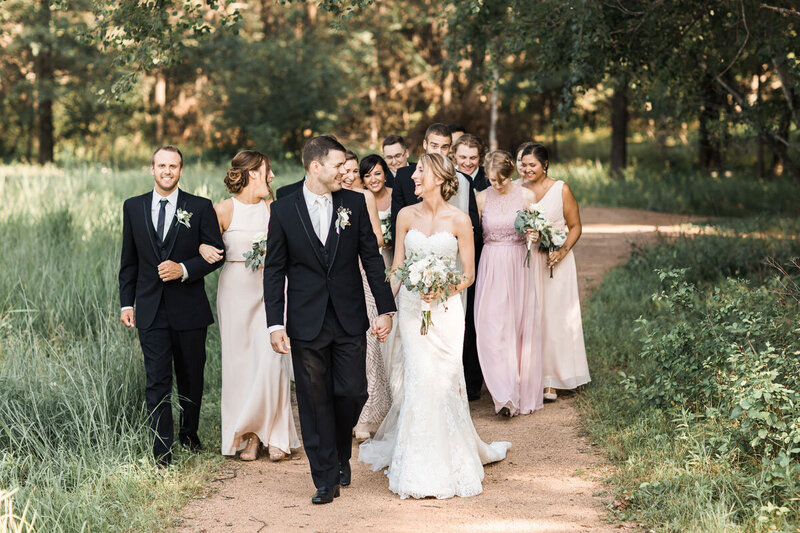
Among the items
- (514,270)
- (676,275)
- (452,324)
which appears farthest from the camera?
(514,270)

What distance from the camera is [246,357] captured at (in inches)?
260

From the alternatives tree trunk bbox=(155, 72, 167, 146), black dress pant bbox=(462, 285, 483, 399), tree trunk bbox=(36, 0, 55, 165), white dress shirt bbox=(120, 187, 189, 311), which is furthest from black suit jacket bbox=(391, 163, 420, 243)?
tree trunk bbox=(155, 72, 167, 146)

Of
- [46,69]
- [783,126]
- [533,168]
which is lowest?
[533,168]

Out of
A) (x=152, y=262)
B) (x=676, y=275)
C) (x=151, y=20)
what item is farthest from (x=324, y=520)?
(x=151, y=20)

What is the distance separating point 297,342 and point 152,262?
1409mm

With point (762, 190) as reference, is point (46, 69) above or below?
above

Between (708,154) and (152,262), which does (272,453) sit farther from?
(708,154)

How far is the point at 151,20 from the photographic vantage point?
26.6 feet

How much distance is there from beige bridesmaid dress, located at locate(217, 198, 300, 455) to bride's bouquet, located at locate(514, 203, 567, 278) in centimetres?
229

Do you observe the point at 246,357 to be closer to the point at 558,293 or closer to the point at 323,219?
the point at 323,219

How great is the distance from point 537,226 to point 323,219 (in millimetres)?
2729

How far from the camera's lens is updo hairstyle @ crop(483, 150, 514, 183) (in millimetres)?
7445

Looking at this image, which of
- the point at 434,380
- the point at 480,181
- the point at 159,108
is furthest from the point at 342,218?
the point at 159,108

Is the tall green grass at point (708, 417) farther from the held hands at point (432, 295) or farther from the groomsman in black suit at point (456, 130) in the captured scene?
the groomsman in black suit at point (456, 130)
